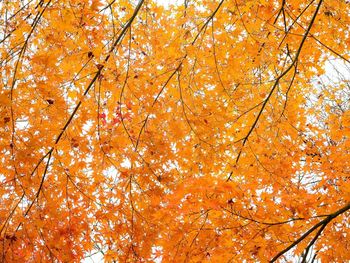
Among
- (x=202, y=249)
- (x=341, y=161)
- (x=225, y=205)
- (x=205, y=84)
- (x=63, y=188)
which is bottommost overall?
(x=202, y=249)

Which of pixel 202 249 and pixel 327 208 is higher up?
pixel 327 208

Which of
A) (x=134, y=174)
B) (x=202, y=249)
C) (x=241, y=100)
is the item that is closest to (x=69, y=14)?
(x=134, y=174)

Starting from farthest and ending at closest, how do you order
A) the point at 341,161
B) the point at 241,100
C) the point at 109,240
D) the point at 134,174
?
the point at 241,100 < the point at 341,161 < the point at 109,240 < the point at 134,174

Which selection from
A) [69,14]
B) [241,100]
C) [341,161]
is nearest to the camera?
[69,14]

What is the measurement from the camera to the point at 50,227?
3.09m

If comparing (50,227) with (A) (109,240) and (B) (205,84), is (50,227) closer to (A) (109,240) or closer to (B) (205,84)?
(A) (109,240)

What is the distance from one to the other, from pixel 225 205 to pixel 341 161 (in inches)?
65.3

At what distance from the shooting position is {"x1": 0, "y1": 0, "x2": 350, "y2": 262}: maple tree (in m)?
2.54

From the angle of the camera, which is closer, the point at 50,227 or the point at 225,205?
the point at 225,205

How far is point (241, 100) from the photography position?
13.6 ft

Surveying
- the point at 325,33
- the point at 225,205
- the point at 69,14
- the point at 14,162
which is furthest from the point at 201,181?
the point at 325,33

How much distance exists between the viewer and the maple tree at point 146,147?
2.54 m

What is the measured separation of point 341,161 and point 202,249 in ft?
5.73

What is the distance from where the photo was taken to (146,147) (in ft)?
10.9
